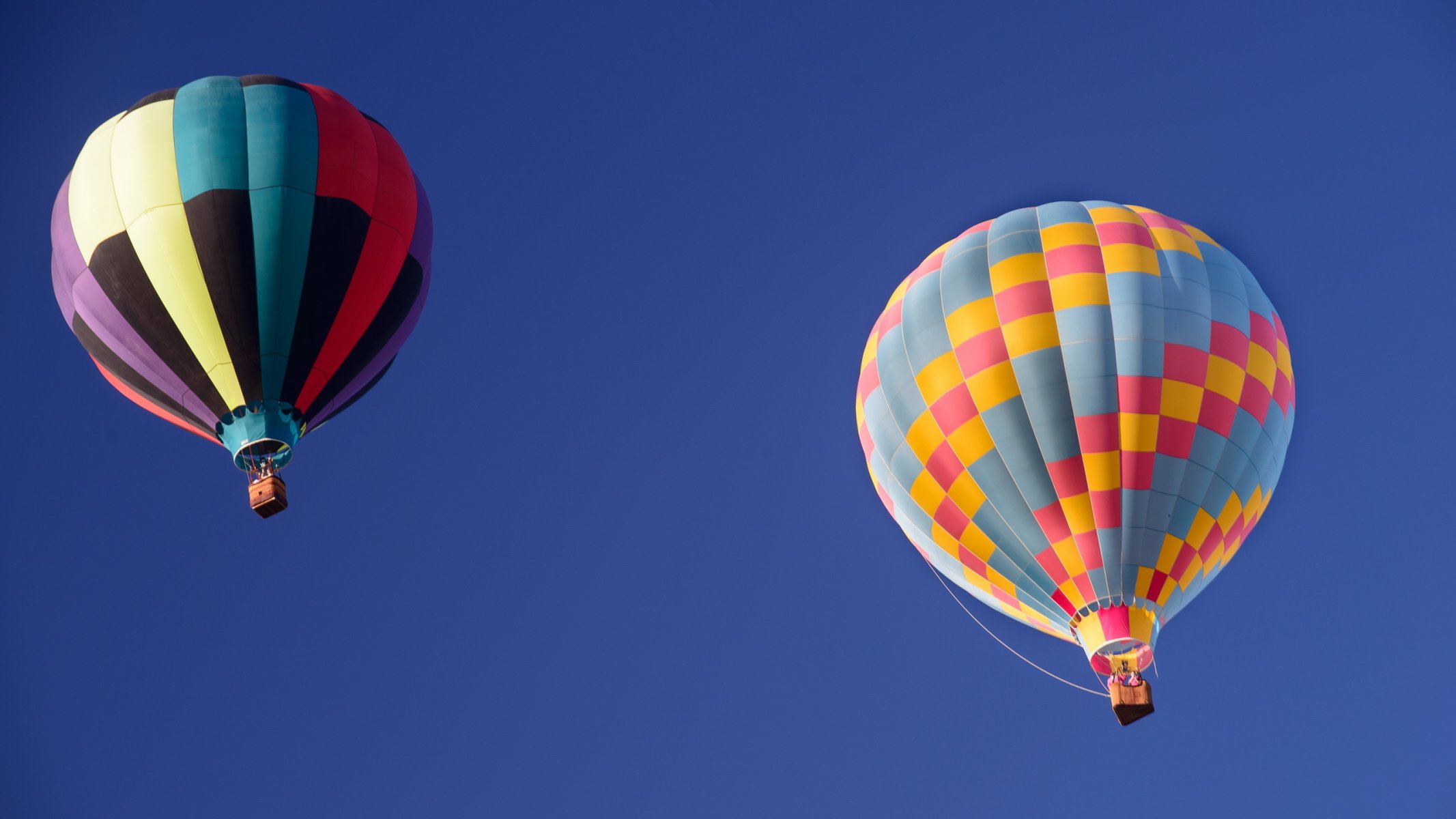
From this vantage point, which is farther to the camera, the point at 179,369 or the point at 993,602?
the point at 993,602

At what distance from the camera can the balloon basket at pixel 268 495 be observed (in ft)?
59.1

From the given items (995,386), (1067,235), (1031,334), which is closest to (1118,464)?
(995,386)

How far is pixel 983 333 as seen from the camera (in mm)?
19203

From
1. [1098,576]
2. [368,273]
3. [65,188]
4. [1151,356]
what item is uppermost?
[65,188]

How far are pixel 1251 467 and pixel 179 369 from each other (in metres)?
10.5

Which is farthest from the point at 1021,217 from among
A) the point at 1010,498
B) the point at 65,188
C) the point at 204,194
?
the point at 65,188

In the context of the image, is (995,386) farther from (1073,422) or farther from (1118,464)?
(1118,464)

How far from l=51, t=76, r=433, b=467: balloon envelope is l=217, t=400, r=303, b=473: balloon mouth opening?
1 centimetres

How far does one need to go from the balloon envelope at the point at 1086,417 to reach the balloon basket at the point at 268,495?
6.15 m

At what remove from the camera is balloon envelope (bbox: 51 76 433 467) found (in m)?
18.0

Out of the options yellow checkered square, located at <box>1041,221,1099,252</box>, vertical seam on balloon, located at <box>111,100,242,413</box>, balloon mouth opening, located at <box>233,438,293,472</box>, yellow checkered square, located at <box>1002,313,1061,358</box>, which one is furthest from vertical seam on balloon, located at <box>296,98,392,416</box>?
yellow checkered square, located at <box>1041,221,1099,252</box>

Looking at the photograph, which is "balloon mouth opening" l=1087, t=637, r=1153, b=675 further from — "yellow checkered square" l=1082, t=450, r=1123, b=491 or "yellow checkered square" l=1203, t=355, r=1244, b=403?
"yellow checkered square" l=1203, t=355, r=1244, b=403

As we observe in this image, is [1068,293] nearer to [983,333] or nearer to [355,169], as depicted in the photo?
[983,333]

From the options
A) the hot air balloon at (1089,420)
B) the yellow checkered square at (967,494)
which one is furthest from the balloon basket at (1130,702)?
the yellow checkered square at (967,494)
